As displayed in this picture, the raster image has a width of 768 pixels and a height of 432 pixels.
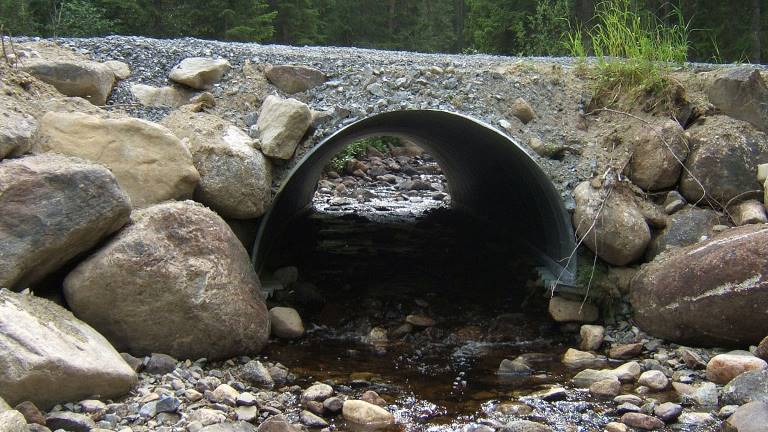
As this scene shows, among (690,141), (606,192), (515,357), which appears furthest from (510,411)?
(690,141)

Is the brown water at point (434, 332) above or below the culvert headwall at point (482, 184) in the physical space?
below

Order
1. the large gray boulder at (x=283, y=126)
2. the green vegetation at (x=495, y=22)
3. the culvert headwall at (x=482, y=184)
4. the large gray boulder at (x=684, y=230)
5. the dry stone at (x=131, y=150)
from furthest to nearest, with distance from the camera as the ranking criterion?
the green vegetation at (x=495, y=22) < the culvert headwall at (x=482, y=184) < the large gray boulder at (x=283, y=126) < the large gray boulder at (x=684, y=230) < the dry stone at (x=131, y=150)

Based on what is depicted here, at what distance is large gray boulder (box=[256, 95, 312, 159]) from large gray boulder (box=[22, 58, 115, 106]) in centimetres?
145

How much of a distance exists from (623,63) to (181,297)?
17.4 feet

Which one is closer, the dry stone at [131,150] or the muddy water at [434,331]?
the muddy water at [434,331]

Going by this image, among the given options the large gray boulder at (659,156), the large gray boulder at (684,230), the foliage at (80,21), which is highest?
the foliage at (80,21)

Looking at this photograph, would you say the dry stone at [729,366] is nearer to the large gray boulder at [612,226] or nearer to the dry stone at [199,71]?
the large gray boulder at [612,226]

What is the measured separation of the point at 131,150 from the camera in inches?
222

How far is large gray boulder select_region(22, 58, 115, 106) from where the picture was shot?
6.41 meters

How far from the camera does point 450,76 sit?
7836mm

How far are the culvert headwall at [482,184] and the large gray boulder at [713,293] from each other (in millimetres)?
1036

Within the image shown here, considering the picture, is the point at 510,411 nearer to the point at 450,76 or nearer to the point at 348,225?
the point at 450,76

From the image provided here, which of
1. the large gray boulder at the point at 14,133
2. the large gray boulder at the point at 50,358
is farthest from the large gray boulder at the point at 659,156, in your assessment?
the large gray boulder at the point at 14,133

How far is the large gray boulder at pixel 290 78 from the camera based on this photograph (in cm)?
755
